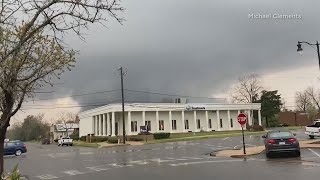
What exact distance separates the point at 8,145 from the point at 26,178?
24.3 metres

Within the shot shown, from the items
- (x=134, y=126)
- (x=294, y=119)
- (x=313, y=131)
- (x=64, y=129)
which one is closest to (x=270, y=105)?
(x=294, y=119)

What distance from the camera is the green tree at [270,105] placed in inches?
4031

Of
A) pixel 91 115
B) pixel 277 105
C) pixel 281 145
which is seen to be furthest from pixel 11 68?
pixel 277 105

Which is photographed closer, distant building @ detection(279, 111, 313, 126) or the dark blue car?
the dark blue car

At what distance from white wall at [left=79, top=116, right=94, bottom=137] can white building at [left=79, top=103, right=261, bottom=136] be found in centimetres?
20

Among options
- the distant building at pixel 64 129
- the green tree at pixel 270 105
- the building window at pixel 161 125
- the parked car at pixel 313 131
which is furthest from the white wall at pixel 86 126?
the parked car at pixel 313 131

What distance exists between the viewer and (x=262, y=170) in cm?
1816

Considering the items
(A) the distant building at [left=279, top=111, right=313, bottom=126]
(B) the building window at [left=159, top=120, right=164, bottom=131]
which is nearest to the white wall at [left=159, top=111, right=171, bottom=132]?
(B) the building window at [left=159, top=120, right=164, bottom=131]

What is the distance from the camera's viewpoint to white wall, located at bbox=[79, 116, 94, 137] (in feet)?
289

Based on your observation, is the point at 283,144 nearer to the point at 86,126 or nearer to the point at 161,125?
the point at 161,125

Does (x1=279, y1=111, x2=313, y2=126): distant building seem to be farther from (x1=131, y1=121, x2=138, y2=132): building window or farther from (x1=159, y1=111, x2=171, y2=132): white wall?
(x1=131, y1=121, x2=138, y2=132): building window

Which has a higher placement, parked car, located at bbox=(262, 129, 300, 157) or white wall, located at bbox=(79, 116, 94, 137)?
white wall, located at bbox=(79, 116, 94, 137)

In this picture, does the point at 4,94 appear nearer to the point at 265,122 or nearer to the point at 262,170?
the point at 262,170

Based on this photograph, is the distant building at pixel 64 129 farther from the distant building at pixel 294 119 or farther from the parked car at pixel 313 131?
the parked car at pixel 313 131
